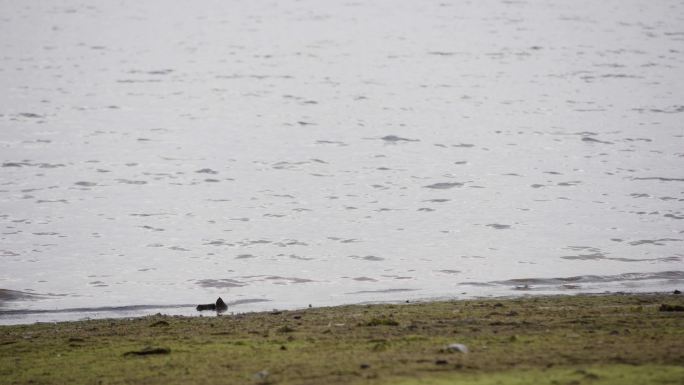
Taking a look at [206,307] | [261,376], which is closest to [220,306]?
[206,307]

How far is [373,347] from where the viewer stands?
8.23m

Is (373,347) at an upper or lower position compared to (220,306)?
lower

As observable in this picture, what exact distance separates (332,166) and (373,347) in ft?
46.2

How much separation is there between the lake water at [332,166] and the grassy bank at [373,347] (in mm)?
1814

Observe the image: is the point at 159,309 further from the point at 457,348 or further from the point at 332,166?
the point at 332,166

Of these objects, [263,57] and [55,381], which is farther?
[263,57]

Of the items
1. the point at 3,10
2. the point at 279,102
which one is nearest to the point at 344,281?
the point at 279,102

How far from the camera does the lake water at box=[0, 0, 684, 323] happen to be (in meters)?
13.6

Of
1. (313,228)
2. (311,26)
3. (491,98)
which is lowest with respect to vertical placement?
(313,228)

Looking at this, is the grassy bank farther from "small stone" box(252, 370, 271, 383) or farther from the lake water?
the lake water

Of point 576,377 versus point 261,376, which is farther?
point 261,376

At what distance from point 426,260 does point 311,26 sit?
37448 millimetres

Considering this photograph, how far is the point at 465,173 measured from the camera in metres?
21.7

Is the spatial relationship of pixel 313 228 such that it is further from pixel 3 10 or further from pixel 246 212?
pixel 3 10
